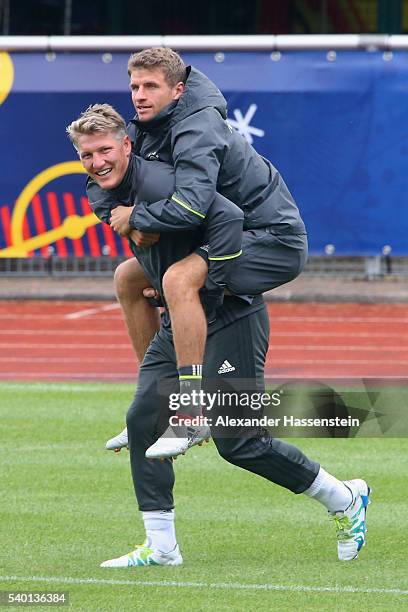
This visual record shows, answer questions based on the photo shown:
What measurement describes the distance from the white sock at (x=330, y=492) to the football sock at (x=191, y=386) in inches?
30.4

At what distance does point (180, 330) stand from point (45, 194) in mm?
11975

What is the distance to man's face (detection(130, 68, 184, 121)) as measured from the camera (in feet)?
21.3

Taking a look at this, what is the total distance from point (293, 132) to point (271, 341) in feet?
10.3

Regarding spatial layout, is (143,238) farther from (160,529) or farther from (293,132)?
(293,132)

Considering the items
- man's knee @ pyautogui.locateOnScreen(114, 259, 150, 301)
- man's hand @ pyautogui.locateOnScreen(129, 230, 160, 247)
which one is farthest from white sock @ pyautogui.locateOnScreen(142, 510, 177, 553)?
man's hand @ pyautogui.locateOnScreen(129, 230, 160, 247)

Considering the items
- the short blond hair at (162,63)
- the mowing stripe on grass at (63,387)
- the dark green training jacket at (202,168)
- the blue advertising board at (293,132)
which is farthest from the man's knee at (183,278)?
the blue advertising board at (293,132)

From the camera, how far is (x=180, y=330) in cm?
643

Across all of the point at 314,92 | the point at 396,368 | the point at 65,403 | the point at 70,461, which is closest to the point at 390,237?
the point at 314,92

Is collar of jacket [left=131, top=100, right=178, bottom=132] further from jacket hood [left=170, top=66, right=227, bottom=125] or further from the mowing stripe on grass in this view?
the mowing stripe on grass

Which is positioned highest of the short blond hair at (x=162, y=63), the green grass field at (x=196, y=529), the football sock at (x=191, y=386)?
the short blond hair at (x=162, y=63)

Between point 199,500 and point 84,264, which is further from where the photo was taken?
point 84,264

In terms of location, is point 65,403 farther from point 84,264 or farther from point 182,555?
point 84,264

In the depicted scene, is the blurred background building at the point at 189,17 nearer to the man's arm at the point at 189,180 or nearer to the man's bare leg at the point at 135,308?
the man's bare leg at the point at 135,308

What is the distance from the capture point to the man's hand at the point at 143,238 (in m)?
6.48
